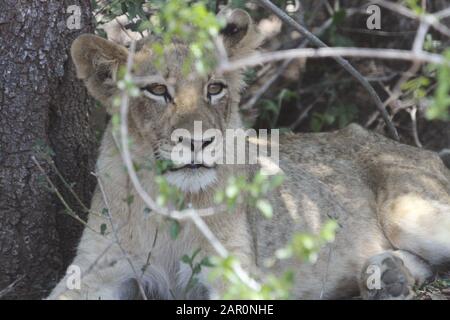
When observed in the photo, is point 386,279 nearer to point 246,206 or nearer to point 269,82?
point 246,206

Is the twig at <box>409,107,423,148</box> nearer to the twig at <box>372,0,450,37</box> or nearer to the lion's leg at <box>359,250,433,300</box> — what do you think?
the lion's leg at <box>359,250,433,300</box>

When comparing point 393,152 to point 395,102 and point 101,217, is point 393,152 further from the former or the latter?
point 101,217

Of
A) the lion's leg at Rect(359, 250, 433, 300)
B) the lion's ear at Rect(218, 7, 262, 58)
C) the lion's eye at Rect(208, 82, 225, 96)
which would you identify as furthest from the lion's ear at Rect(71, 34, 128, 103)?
the lion's leg at Rect(359, 250, 433, 300)

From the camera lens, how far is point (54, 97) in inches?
205

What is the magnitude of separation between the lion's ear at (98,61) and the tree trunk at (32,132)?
0.52 meters

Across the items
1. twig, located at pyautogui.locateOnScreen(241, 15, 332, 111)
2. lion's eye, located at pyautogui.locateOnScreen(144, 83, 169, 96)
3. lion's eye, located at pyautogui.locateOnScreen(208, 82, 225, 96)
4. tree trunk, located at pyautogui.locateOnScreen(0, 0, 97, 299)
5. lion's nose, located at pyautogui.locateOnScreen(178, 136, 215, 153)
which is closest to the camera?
lion's nose, located at pyautogui.locateOnScreen(178, 136, 215, 153)

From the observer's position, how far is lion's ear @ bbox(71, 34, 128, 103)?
4535 mm

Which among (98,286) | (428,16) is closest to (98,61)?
(98,286)

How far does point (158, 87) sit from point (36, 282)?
158cm

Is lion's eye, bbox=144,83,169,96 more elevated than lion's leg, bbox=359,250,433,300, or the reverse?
lion's eye, bbox=144,83,169,96

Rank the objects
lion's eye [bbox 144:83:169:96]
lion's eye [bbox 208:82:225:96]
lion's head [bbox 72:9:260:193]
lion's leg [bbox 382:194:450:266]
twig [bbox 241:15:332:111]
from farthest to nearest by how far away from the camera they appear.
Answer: twig [bbox 241:15:332:111] < lion's leg [bbox 382:194:450:266] < lion's eye [bbox 208:82:225:96] < lion's eye [bbox 144:83:169:96] < lion's head [bbox 72:9:260:193]

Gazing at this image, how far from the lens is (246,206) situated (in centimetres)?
513

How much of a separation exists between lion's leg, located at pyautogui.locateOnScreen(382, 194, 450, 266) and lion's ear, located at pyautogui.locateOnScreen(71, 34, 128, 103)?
2172 mm

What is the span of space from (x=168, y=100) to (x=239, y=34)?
0.82 m
